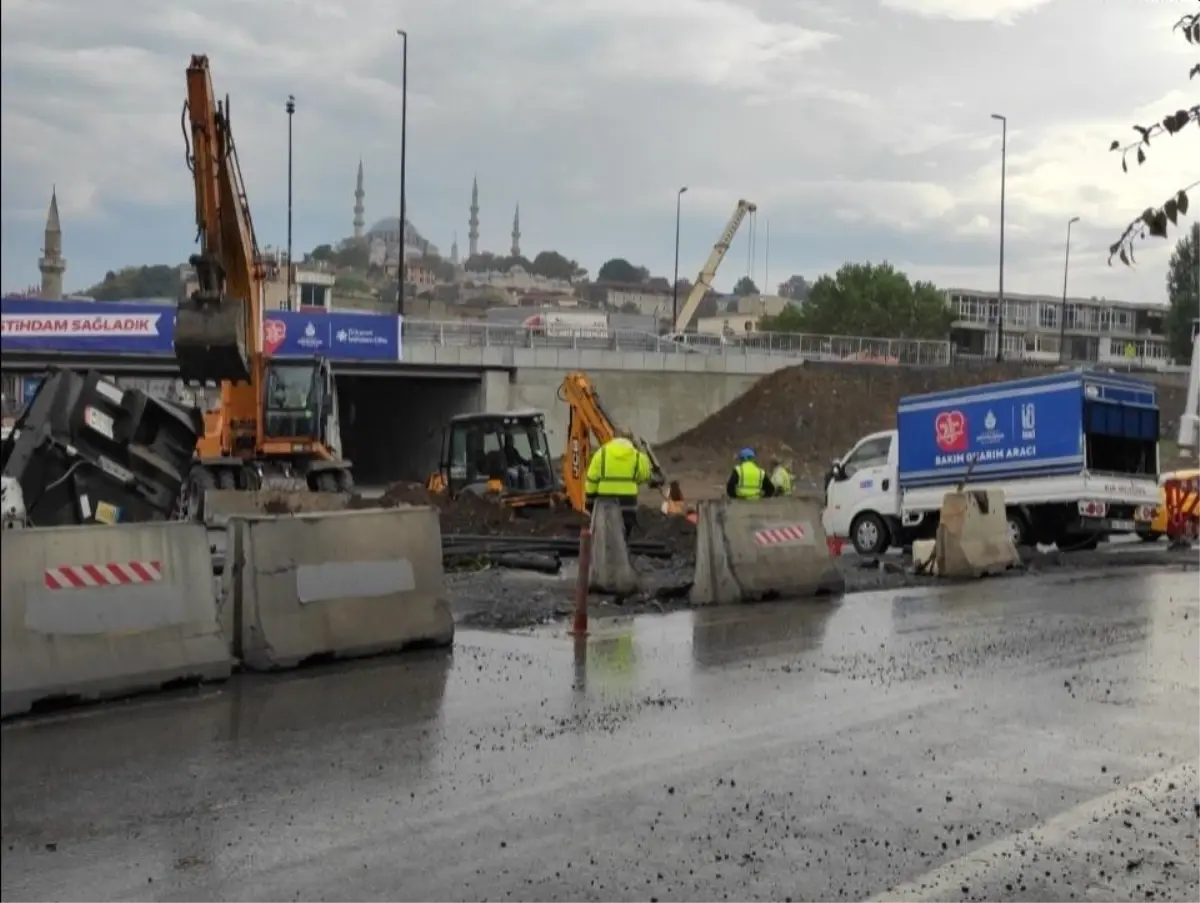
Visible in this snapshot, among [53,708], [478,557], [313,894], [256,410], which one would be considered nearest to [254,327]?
[256,410]

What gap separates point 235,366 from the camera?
47.0 ft

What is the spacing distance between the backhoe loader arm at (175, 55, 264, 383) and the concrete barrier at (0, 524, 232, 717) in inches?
187

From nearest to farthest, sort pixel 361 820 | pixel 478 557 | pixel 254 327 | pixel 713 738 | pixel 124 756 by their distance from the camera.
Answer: pixel 361 820 < pixel 124 756 < pixel 713 738 < pixel 478 557 < pixel 254 327

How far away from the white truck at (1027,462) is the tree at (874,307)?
84.7 m

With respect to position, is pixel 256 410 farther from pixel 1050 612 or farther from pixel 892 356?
pixel 892 356

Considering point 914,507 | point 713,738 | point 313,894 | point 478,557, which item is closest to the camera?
point 313,894

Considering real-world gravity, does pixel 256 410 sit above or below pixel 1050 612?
above

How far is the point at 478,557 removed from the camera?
17906mm

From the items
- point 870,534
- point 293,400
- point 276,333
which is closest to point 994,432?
point 870,534

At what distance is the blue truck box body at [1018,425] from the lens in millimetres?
20812

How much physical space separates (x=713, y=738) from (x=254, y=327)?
45.5 ft

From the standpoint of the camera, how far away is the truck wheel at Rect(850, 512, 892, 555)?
2302 cm

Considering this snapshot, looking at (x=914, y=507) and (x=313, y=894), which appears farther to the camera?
(x=914, y=507)

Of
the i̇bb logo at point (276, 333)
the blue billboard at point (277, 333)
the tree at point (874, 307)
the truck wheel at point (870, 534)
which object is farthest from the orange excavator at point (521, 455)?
the tree at point (874, 307)
